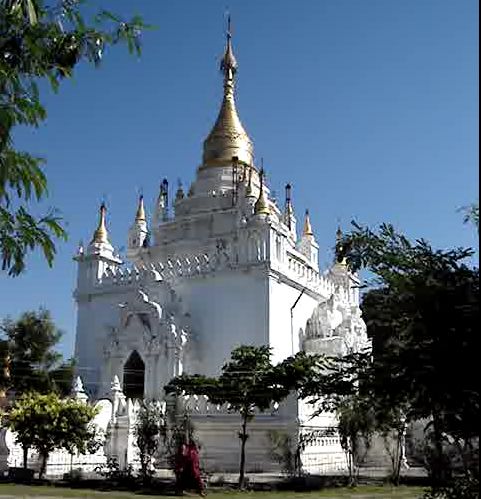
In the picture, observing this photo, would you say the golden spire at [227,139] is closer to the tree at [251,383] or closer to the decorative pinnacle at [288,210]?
the decorative pinnacle at [288,210]

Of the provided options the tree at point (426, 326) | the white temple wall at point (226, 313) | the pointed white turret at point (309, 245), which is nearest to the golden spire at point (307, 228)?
the pointed white turret at point (309, 245)

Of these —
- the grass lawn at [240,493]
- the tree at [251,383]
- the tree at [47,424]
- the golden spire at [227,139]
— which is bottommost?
the grass lawn at [240,493]

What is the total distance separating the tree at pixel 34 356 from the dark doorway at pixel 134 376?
2700mm

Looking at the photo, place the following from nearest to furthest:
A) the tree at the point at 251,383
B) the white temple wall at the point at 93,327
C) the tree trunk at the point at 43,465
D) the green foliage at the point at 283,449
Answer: the tree trunk at the point at 43,465, the tree at the point at 251,383, the green foliage at the point at 283,449, the white temple wall at the point at 93,327

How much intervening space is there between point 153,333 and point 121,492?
11.9 meters

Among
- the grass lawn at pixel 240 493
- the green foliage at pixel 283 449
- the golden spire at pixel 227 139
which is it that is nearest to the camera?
the grass lawn at pixel 240 493

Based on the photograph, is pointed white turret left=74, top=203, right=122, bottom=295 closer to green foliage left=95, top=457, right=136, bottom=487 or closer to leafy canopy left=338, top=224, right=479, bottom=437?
green foliage left=95, top=457, right=136, bottom=487

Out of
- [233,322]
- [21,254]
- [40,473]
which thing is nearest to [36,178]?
[21,254]

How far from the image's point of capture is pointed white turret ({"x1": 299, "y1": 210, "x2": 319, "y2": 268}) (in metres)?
37.3

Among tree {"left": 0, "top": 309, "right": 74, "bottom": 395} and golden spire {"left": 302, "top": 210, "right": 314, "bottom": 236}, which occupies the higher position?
golden spire {"left": 302, "top": 210, "right": 314, "bottom": 236}

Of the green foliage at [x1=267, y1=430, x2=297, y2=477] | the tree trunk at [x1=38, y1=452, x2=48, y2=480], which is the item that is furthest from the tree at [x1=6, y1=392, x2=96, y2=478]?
the green foliage at [x1=267, y1=430, x2=297, y2=477]

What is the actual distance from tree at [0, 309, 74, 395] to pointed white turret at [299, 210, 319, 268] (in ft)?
43.8

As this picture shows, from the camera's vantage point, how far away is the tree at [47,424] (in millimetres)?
18281

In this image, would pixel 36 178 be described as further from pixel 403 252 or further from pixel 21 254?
pixel 403 252
